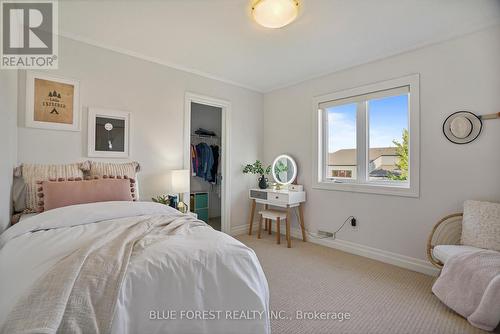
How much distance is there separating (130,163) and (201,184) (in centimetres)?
220

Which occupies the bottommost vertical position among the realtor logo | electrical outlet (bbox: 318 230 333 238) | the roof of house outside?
electrical outlet (bbox: 318 230 333 238)

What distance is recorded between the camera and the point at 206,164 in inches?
177

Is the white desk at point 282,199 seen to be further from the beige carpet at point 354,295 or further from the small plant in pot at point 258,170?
the beige carpet at point 354,295

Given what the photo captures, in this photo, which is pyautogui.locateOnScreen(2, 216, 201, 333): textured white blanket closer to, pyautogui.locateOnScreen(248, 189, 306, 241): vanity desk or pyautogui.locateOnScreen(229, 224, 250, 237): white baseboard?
pyautogui.locateOnScreen(248, 189, 306, 241): vanity desk

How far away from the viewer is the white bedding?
0.99 meters

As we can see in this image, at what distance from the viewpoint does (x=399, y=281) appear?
7.65 feet

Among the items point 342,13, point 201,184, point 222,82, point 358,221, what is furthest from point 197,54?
point 358,221

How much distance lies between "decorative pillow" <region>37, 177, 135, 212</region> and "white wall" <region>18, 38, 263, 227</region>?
0.53 metres

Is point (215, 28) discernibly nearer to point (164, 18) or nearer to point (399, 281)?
point (164, 18)

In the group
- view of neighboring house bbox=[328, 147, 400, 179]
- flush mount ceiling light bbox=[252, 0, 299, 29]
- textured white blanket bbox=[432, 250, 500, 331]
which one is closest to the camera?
textured white blanket bbox=[432, 250, 500, 331]

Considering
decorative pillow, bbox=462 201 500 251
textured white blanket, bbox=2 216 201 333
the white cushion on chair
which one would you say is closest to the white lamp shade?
textured white blanket, bbox=2 216 201 333

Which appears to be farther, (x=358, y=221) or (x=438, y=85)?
(x=358, y=221)

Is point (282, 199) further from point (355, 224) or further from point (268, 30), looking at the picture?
point (268, 30)

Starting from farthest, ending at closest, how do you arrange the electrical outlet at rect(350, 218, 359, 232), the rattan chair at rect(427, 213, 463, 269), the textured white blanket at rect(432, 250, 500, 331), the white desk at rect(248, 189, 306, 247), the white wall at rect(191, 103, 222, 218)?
the white wall at rect(191, 103, 222, 218)
the white desk at rect(248, 189, 306, 247)
the electrical outlet at rect(350, 218, 359, 232)
the rattan chair at rect(427, 213, 463, 269)
the textured white blanket at rect(432, 250, 500, 331)
